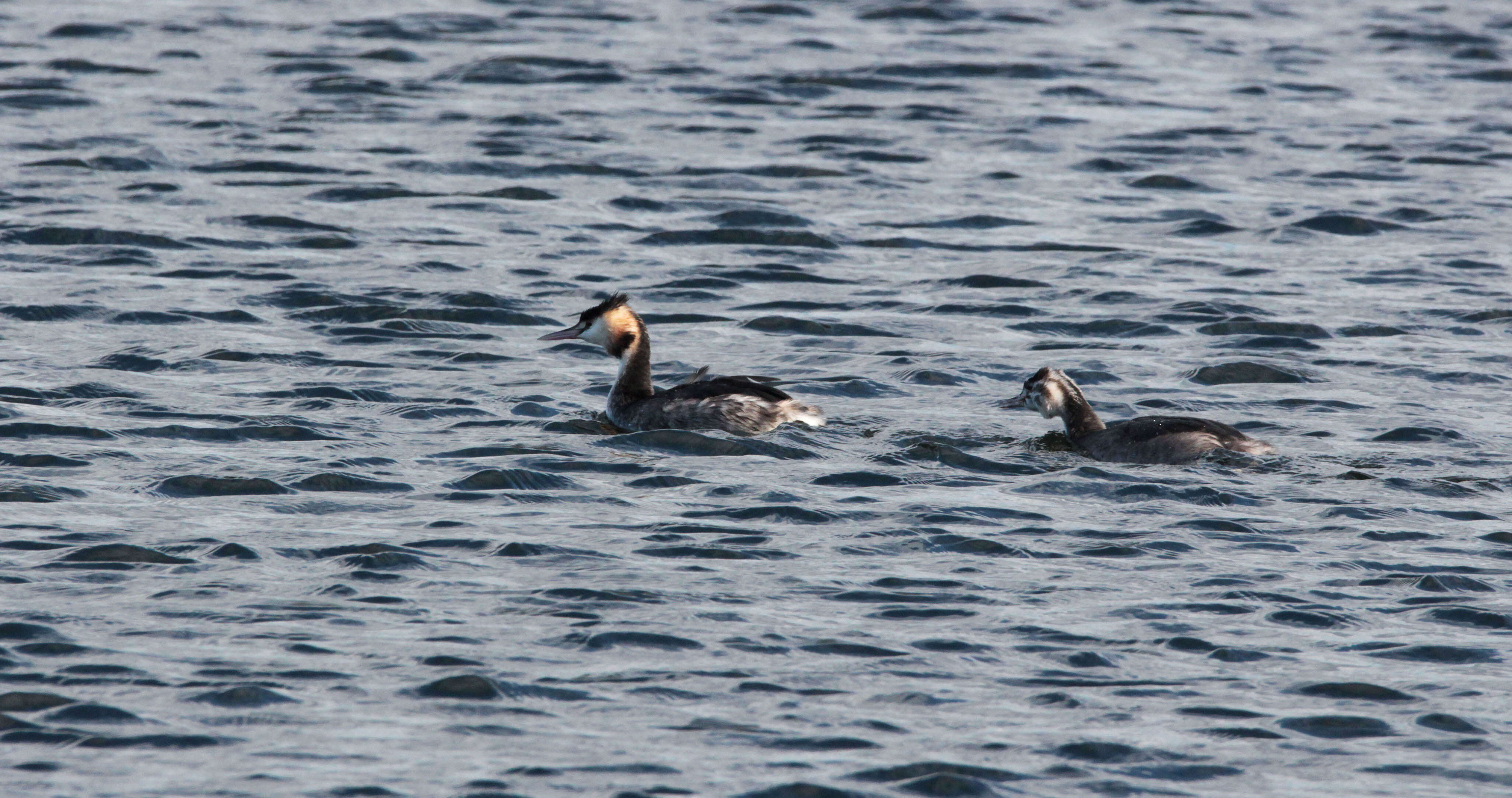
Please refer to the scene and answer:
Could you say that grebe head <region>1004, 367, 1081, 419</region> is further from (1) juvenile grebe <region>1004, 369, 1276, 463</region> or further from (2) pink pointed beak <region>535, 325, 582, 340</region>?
(2) pink pointed beak <region>535, 325, 582, 340</region>

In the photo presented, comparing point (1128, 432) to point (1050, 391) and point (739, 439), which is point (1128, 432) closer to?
point (1050, 391)

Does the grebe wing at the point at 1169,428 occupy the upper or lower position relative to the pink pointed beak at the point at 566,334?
Result: lower

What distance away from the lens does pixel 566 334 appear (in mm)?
15219

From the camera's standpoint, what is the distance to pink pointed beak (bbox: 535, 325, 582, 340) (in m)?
15.1

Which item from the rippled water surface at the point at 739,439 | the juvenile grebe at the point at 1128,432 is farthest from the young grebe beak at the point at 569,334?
the juvenile grebe at the point at 1128,432

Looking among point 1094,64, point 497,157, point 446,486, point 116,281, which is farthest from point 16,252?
point 1094,64

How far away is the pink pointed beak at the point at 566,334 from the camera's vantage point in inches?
594

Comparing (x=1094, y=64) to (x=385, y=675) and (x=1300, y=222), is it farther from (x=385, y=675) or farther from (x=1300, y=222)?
(x=385, y=675)

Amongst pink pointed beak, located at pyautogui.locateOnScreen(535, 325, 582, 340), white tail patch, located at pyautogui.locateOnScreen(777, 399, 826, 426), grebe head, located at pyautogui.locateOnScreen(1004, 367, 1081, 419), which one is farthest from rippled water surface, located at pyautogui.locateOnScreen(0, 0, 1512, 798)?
pink pointed beak, located at pyautogui.locateOnScreen(535, 325, 582, 340)

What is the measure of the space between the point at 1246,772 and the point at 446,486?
5.39 m

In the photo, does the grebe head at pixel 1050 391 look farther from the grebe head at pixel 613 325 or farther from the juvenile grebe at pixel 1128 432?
the grebe head at pixel 613 325

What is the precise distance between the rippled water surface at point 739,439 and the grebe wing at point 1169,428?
217mm

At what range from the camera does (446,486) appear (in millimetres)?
12594

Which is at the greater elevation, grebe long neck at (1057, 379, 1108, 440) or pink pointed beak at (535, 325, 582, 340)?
pink pointed beak at (535, 325, 582, 340)
